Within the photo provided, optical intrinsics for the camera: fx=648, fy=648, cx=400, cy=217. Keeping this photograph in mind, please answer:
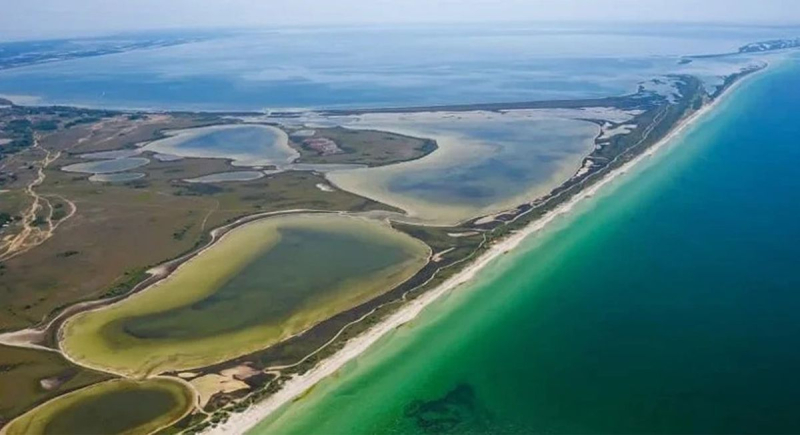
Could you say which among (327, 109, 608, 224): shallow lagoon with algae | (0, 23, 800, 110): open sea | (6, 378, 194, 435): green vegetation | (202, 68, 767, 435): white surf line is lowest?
(6, 378, 194, 435): green vegetation

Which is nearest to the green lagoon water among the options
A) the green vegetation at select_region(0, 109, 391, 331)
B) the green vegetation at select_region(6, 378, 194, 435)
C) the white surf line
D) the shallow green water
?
Answer: the white surf line

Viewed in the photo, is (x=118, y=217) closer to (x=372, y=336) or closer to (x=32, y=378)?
(x=32, y=378)

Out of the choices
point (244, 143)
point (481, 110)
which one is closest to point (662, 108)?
point (481, 110)

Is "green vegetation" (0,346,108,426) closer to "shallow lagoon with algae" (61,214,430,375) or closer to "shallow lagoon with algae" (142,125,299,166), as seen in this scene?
"shallow lagoon with algae" (61,214,430,375)

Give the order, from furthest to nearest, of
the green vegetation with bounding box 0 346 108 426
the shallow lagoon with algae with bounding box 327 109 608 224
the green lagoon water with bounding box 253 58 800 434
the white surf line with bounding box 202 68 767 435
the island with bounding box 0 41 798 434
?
the shallow lagoon with algae with bounding box 327 109 608 224 < the island with bounding box 0 41 798 434 < the green vegetation with bounding box 0 346 108 426 < the white surf line with bounding box 202 68 767 435 < the green lagoon water with bounding box 253 58 800 434

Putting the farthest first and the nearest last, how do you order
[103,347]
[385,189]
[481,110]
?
[481,110]
[385,189]
[103,347]

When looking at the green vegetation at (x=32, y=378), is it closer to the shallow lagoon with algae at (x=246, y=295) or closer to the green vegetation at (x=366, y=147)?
the shallow lagoon with algae at (x=246, y=295)

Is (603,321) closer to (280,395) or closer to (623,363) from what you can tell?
(623,363)

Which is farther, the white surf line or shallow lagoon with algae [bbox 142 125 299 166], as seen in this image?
shallow lagoon with algae [bbox 142 125 299 166]
